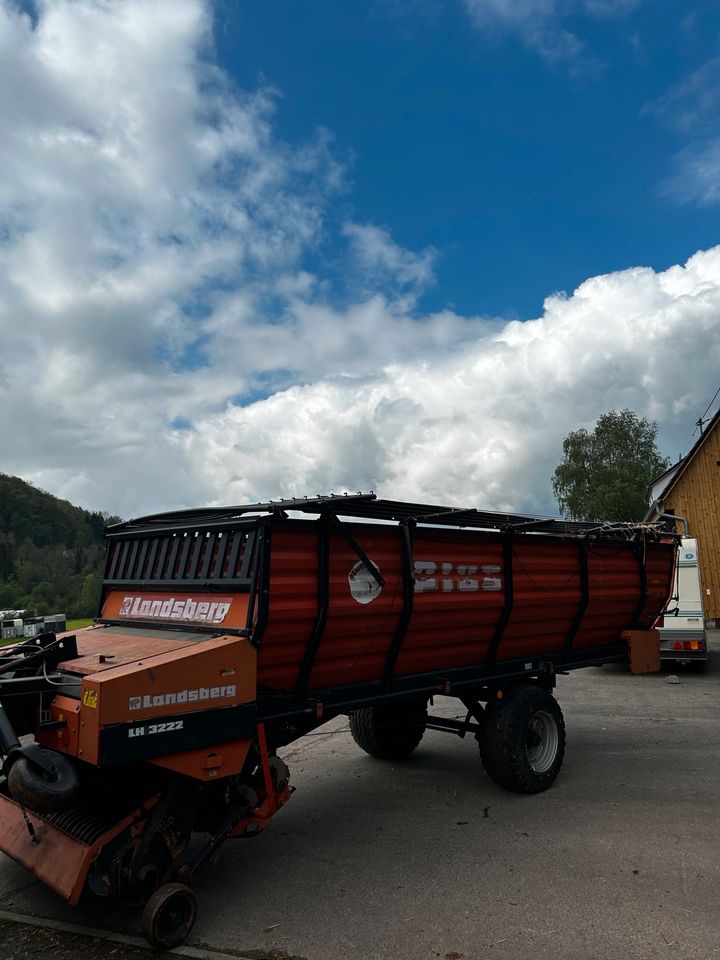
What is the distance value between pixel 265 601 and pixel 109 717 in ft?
3.91

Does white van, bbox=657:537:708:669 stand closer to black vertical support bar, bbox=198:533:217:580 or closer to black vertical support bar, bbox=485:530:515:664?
black vertical support bar, bbox=485:530:515:664

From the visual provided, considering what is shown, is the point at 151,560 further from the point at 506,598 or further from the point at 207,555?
the point at 506,598

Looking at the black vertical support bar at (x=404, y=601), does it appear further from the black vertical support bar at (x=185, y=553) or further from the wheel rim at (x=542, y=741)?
the wheel rim at (x=542, y=741)

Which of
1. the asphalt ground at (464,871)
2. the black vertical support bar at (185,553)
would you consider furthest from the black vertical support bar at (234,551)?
the asphalt ground at (464,871)

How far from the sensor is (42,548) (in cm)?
9600

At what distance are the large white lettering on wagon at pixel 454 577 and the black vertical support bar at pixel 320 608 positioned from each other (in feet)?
3.17

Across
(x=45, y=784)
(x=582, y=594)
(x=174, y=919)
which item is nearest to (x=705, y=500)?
(x=582, y=594)

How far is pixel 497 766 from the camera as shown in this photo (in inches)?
254

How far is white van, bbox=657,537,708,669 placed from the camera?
45.0 feet

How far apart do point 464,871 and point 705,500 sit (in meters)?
22.7

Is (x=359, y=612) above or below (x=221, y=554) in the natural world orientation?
below

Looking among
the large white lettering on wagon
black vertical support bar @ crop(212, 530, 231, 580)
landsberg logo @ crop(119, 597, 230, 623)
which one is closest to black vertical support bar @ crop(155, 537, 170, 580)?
Answer: landsberg logo @ crop(119, 597, 230, 623)

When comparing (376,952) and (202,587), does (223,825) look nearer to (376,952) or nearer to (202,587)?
(376,952)

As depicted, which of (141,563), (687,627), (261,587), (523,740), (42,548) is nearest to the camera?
(261,587)
